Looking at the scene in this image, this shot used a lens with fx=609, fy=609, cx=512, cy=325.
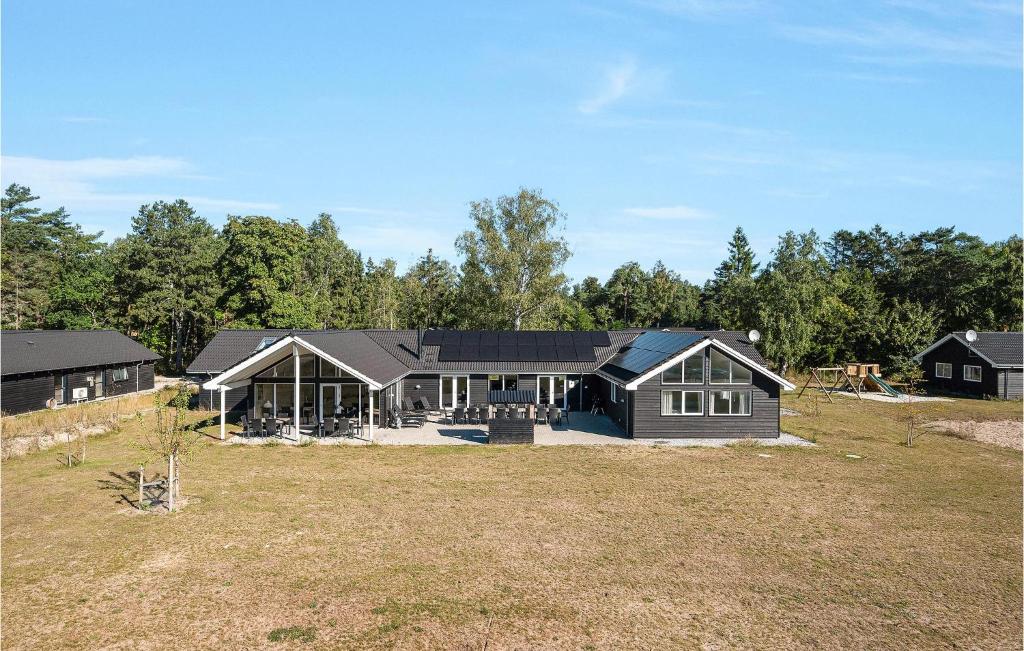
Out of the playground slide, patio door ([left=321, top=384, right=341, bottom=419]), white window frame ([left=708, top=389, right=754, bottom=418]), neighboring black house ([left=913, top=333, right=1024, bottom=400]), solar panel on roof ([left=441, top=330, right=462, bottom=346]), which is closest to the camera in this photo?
white window frame ([left=708, top=389, right=754, bottom=418])

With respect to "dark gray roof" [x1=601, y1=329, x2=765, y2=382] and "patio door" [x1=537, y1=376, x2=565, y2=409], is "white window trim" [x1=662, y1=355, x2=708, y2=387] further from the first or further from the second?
"patio door" [x1=537, y1=376, x2=565, y2=409]

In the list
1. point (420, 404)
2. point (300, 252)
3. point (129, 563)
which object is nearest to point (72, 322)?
point (300, 252)

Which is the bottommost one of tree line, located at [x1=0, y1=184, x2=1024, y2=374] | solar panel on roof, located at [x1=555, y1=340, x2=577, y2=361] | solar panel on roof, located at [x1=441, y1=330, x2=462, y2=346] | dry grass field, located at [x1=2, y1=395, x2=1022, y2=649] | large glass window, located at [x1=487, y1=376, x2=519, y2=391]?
dry grass field, located at [x1=2, y1=395, x2=1022, y2=649]

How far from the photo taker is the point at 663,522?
A: 12.7 m

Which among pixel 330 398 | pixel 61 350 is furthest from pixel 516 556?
pixel 61 350

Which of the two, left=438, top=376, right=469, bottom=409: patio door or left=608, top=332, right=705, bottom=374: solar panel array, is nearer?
left=608, top=332, right=705, bottom=374: solar panel array

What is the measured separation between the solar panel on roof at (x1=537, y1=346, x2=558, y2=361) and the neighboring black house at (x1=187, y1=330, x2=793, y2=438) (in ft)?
0.17

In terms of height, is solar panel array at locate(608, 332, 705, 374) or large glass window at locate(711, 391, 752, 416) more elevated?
solar panel array at locate(608, 332, 705, 374)

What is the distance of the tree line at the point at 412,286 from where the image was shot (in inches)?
1735

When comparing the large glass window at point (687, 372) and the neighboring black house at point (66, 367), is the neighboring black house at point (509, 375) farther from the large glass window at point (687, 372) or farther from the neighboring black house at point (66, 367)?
the neighboring black house at point (66, 367)

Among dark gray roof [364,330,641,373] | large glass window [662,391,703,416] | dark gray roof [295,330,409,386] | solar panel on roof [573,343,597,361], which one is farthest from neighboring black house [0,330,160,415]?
large glass window [662,391,703,416]

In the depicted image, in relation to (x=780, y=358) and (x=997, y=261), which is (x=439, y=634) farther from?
(x=997, y=261)

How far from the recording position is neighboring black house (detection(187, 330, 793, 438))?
22.6m

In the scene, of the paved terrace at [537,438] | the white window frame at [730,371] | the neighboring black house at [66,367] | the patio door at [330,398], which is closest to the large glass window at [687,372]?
the white window frame at [730,371]
